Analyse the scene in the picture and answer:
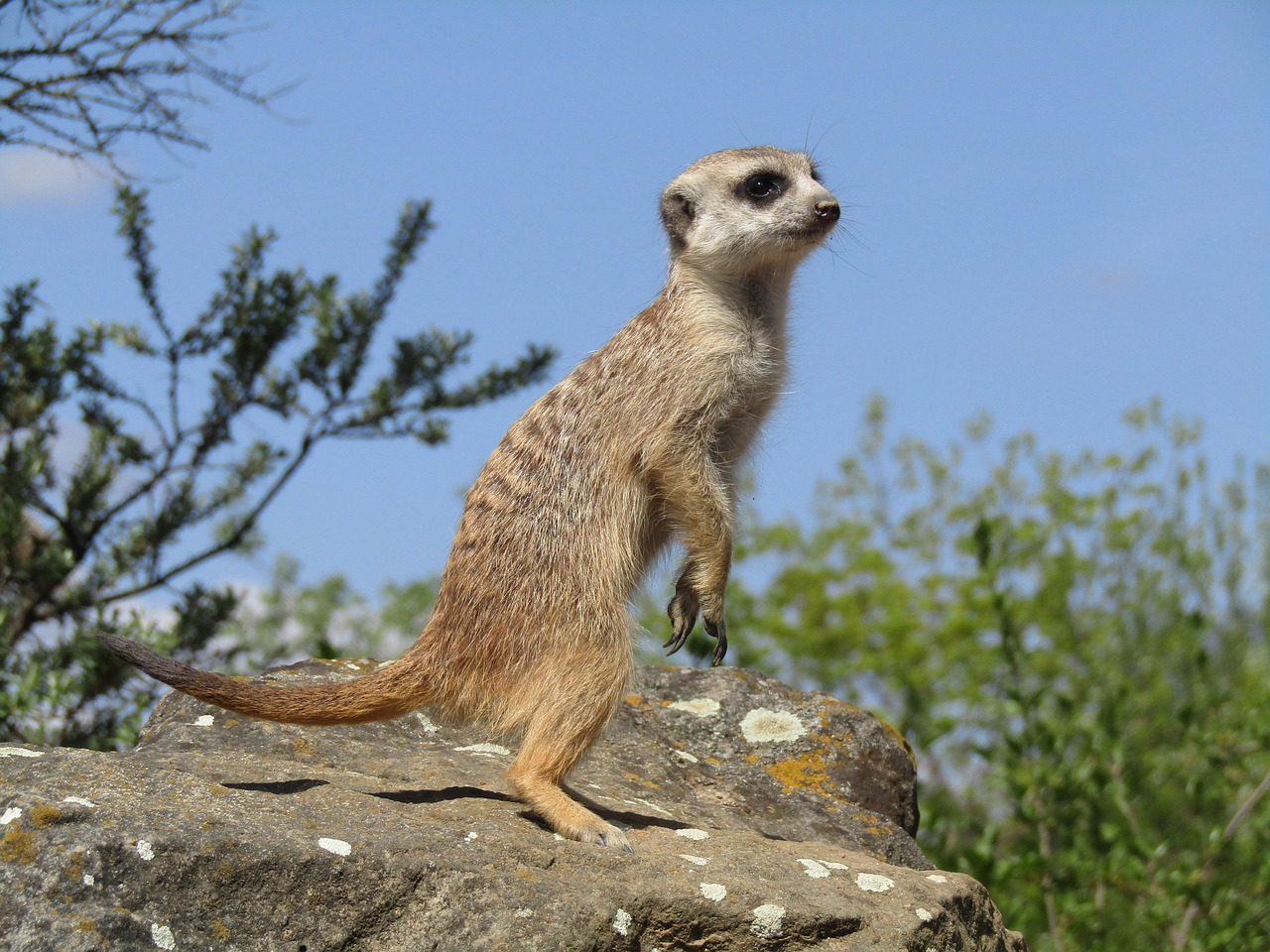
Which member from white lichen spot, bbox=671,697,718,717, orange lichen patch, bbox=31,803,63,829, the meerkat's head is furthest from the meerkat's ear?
orange lichen patch, bbox=31,803,63,829

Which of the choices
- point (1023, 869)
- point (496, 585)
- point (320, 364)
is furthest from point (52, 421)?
point (1023, 869)

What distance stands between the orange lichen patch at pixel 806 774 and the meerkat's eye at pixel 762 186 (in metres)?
2.58

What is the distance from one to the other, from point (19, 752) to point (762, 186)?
3622mm

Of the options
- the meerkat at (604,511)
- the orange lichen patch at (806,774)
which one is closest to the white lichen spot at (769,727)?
the orange lichen patch at (806,774)

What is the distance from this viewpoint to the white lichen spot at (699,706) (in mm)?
5938

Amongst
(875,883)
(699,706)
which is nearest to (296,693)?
(875,883)

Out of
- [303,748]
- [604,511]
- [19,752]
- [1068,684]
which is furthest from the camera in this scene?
[1068,684]

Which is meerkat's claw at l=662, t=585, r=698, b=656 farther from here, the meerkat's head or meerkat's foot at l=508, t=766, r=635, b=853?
the meerkat's head

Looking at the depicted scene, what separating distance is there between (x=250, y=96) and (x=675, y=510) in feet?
12.5

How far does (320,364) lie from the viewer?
766 centimetres

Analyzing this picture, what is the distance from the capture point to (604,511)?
15.2 ft

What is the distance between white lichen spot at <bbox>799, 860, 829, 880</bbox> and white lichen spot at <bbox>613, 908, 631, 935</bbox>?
0.81 meters

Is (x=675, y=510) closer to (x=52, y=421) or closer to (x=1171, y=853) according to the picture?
Result: (x=52, y=421)

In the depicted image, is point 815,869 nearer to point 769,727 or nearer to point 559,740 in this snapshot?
point 559,740
